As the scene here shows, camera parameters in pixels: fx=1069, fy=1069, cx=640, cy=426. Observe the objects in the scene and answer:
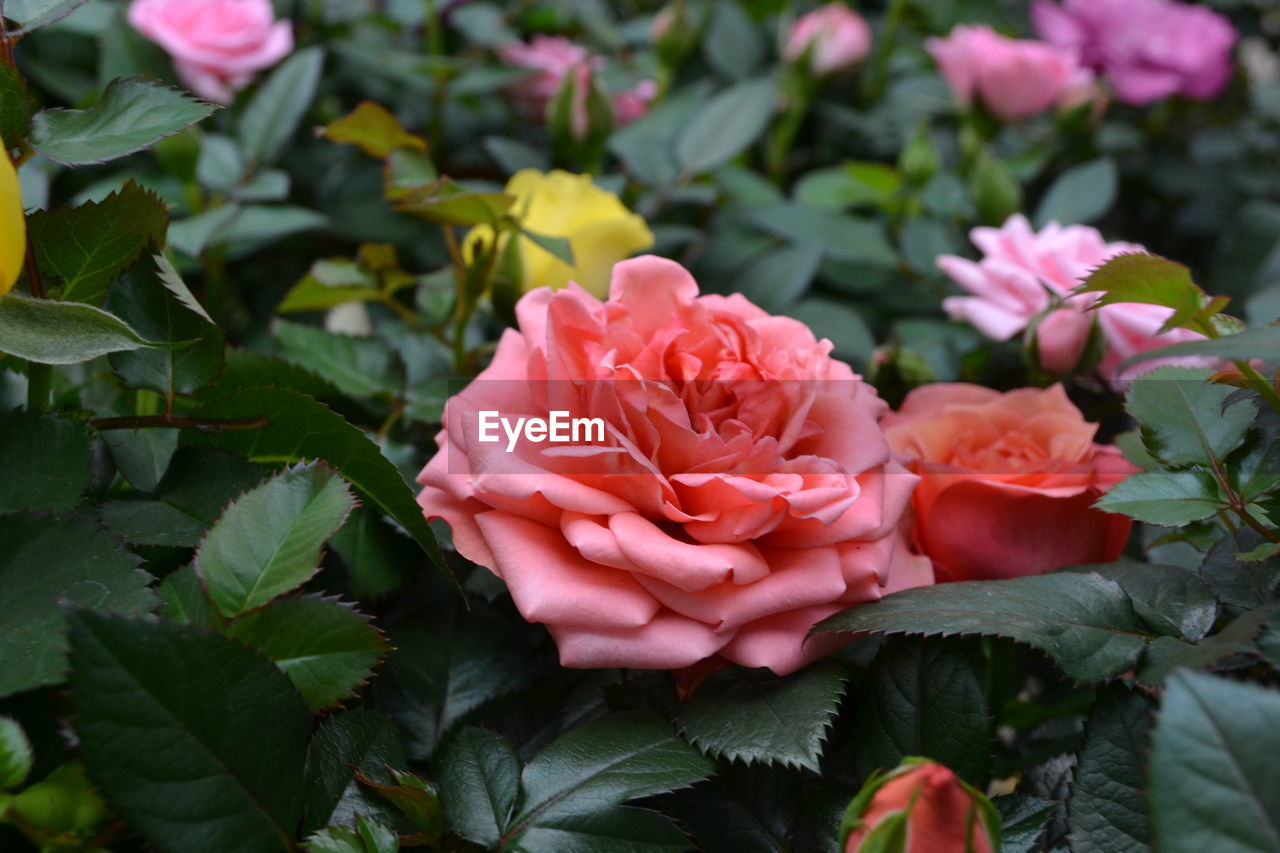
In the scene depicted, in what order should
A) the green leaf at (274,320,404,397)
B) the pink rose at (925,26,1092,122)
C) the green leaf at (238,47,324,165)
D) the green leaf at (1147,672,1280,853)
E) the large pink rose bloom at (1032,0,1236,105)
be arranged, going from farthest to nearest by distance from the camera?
the large pink rose bloom at (1032,0,1236,105) < the pink rose at (925,26,1092,122) < the green leaf at (238,47,324,165) < the green leaf at (274,320,404,397) < the green leaf at (1147,672,1280,853)

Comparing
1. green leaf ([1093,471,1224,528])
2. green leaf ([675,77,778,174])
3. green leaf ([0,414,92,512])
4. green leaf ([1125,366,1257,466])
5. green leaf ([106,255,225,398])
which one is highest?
green leaf ([106,255,225,398])

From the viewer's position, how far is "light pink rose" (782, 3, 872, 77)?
82cm

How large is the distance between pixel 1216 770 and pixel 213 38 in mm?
707

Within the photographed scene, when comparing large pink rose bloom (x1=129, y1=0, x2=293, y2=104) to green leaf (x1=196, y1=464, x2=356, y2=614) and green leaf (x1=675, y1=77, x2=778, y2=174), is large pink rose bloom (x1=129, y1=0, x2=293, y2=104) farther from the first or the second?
green leaf (x1=196, y1=464, x2=356, y2=614)

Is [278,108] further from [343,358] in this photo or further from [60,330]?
[60,330]

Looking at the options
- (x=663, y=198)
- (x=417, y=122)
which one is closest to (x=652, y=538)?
(x=663, y=198)

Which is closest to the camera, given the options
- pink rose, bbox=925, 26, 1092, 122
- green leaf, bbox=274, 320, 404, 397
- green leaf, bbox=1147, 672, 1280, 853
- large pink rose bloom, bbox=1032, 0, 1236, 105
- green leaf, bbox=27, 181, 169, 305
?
green leaf, bbox=1147, 672, 1280, 853

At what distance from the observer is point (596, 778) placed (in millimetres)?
316

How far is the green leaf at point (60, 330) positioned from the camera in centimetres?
30

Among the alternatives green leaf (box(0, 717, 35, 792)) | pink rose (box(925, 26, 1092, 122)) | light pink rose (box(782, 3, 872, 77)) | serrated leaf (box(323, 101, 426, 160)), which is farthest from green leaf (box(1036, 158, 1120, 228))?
green leaf (box(0, 717, 35, 792))

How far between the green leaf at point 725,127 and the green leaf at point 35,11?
1.39 feet

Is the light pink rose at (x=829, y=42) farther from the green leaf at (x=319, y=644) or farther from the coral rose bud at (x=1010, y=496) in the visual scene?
the green leaf at (x=319, y=644)

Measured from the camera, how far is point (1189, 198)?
97 centimetres

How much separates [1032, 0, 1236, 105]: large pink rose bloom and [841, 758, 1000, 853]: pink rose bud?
2.75 ft
